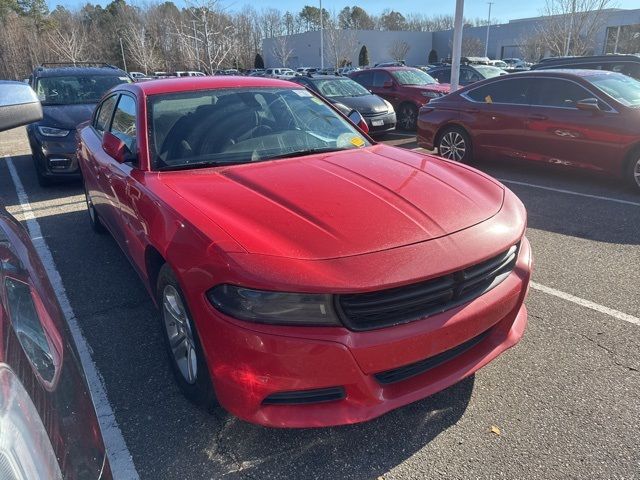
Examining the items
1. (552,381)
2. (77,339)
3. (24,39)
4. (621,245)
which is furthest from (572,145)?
(24,39)

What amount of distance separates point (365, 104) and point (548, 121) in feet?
16.6

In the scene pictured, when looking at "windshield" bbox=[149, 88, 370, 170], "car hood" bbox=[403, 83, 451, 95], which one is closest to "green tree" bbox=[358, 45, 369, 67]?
"car hood" bbox=[403, 83, 451, 95]

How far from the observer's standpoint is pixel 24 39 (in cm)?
4484

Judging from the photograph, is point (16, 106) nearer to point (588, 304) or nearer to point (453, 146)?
point (588, 304)

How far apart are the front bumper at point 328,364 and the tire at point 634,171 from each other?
5.24m

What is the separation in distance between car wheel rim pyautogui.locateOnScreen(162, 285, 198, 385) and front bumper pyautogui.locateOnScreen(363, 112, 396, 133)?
29.6ft

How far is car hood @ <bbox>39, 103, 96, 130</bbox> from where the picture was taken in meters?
6.99

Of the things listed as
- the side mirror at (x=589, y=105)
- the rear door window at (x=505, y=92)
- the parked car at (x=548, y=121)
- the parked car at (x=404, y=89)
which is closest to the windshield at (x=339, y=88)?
the parked car at (x=404, y=89)

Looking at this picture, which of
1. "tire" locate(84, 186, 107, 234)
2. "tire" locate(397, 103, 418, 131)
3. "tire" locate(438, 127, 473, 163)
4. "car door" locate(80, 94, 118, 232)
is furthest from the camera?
"tire" locate(397, 103, 418, 131)

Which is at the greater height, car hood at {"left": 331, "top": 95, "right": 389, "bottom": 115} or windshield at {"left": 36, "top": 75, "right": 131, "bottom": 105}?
windshield at {"left": 36, "top": 75, "right": 131, "bottom": 105}

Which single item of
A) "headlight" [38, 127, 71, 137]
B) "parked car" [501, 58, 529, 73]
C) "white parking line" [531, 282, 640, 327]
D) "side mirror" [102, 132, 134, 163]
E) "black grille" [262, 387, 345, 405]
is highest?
"parked car" [501, 58, 529, 73]

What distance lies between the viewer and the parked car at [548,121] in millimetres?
6203

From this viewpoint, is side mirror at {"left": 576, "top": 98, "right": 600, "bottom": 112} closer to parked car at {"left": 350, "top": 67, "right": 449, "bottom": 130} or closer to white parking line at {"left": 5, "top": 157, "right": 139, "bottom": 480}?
parked car at {"left": 350, "top": 67, "right": 449, "bottom": 130}

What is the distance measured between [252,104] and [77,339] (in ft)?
6.67
